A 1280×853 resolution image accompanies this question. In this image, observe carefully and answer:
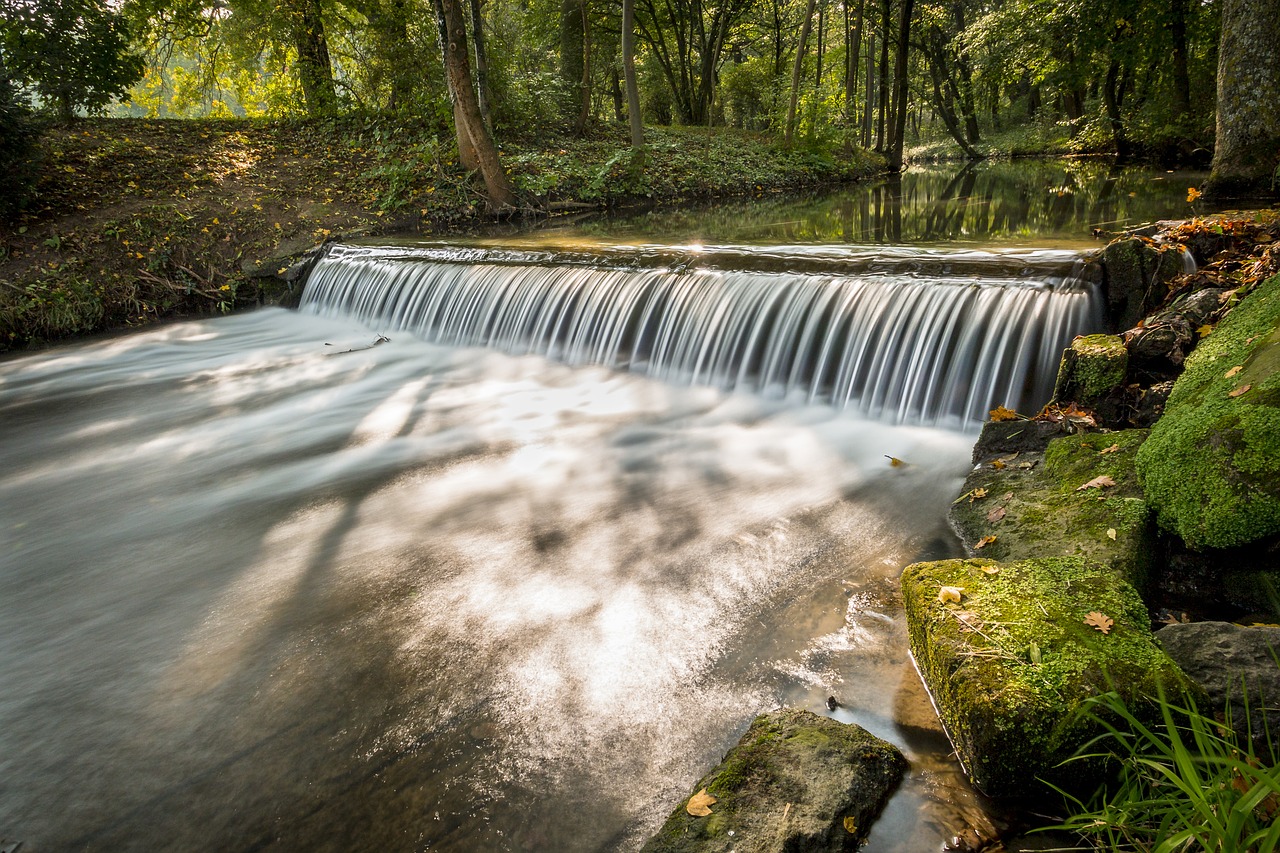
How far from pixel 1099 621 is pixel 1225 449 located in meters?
1.19

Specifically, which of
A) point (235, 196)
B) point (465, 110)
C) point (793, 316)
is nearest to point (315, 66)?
point (235, 196)

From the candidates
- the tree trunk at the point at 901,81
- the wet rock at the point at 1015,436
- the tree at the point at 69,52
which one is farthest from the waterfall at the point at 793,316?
the tree trunk at the point at 901,81

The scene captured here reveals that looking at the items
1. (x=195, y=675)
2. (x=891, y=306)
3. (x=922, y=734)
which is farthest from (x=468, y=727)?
(x=891, y=306)

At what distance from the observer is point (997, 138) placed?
4003cm

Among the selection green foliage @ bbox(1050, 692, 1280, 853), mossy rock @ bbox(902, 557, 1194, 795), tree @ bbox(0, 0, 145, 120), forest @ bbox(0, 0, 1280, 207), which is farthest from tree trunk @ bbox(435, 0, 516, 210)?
green foliage @ bbox(1050, 692, 1280, 853)

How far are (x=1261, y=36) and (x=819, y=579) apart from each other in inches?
384

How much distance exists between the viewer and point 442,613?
3.85 metres

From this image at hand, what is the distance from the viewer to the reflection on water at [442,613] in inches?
105

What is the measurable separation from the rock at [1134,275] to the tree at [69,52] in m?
18.4

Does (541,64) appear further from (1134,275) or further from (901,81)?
(1134,275)

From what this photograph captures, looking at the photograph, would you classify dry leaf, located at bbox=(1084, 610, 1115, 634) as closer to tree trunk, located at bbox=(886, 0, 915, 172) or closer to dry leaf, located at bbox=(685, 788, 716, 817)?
dry leaf, located at bbox=(685, 788, 716, 817)

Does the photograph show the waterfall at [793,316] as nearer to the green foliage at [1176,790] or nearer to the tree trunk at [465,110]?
the green foliage at [1176,790]

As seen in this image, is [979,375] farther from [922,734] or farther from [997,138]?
[997,138]

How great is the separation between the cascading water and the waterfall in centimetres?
4
